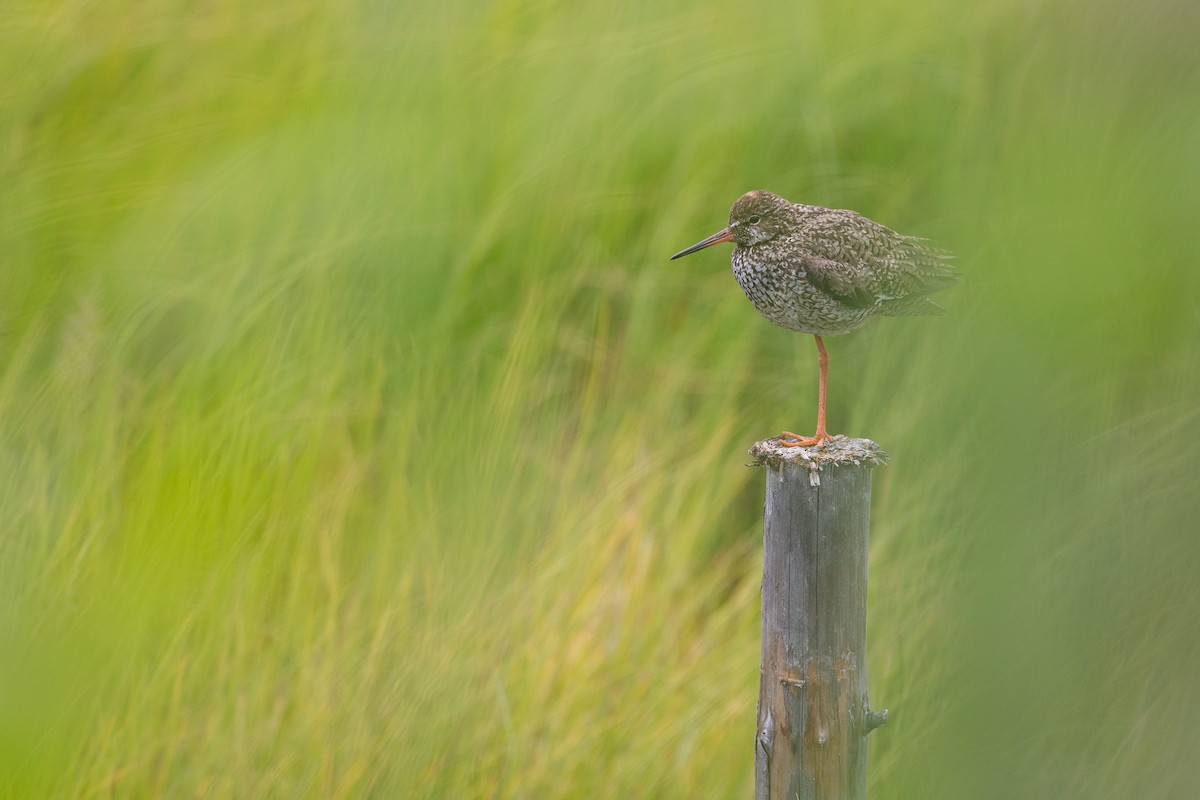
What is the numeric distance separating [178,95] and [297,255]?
1156 mm

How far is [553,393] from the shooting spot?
443cm

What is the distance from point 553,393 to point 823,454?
1.75 m

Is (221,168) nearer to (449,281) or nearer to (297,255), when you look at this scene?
(297,255)

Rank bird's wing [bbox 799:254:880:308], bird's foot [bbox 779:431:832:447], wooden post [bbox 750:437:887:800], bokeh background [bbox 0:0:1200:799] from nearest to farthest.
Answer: wooden post [bbox 750:437:887:800], bird's foot [bbox 779:431:832:447], bird's wing [bbox 799:254:880:308], bokeh background [bbox 0:0:1200:799]

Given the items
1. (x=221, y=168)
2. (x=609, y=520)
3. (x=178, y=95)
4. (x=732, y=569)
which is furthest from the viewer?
(x=178, y=95)

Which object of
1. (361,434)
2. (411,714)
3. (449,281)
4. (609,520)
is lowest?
(411,714)

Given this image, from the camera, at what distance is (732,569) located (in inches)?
172

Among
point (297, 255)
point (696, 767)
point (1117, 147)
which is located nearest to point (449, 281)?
point (297, 255)

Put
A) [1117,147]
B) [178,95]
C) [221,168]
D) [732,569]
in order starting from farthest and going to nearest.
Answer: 1. [178,95]
2. [221,168]
3. [732,569]
4. [1117,147]

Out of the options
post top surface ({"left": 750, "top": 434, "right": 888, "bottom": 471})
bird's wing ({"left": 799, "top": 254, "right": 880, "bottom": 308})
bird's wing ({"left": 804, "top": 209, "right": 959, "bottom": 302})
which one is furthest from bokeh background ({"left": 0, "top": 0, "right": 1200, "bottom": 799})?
post top surface ({"left": 750, "top": 434, "right": 888, "bottom": 471})

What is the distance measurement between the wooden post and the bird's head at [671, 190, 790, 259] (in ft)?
2.57

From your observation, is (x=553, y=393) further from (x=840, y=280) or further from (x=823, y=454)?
(x=823, y=454)

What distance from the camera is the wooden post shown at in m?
2.73

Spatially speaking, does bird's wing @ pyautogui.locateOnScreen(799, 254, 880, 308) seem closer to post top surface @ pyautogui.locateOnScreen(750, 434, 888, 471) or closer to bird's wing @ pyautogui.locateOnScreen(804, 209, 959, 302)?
bird's wing @ pyautogui.locateOnScreen(804, 209, 959, 302)
